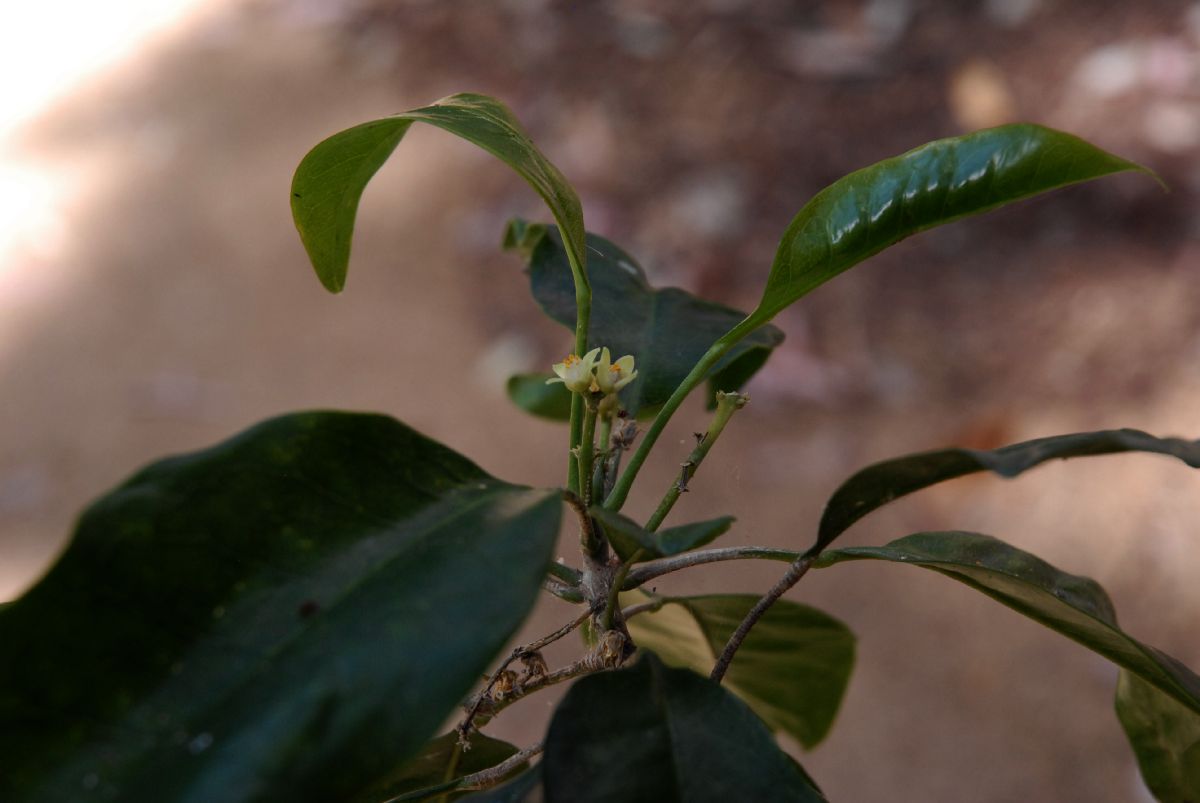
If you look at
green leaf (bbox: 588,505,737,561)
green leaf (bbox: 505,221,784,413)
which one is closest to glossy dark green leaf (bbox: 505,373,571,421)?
green leaf (bbox: 505,221,784,413)

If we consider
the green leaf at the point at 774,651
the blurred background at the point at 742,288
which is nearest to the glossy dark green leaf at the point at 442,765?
the green leaf at the point at 774,651

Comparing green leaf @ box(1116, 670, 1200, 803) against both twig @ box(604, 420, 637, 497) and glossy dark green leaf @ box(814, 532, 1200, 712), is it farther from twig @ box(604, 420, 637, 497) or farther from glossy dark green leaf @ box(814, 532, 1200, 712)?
twig @ box(604, 420, 637, 497)

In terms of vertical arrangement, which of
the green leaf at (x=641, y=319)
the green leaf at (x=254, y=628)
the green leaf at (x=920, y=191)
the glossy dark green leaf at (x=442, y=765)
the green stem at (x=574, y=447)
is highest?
the green leaf at (x=920, y=191)

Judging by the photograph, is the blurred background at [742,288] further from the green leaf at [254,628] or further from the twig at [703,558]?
the green leaf at [254,628]

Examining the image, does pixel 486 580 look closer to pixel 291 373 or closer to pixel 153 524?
pixel 153 524

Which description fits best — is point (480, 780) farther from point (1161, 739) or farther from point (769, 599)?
point (1161, 739)

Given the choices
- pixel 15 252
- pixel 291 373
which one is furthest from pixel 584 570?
pixel 15 252

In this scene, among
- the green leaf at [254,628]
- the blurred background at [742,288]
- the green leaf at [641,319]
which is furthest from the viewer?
the blurred background at [742,288]
